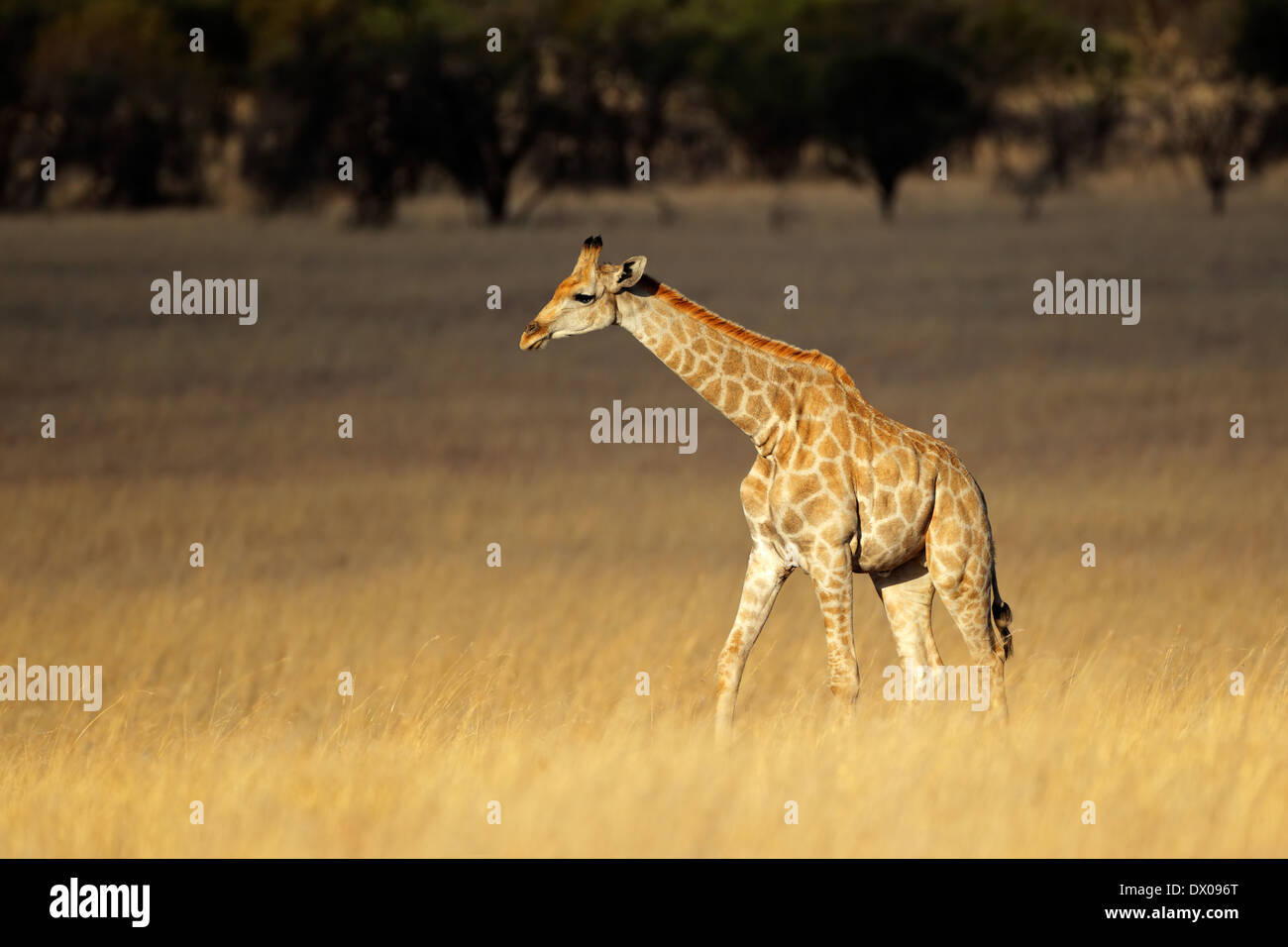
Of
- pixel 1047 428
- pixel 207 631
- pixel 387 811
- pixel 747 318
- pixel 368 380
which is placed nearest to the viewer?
pixel 387 811

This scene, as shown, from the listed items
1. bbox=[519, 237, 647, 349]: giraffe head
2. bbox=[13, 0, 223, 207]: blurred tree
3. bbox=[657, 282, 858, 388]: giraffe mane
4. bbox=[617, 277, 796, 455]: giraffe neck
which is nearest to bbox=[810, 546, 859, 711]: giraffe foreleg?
bbox=[617, 277, 796, 455]: giraffe neck

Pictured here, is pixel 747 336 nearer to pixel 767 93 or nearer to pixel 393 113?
pixel 393 113

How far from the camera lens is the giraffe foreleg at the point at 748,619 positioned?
7543 millimetres

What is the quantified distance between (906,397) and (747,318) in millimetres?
8017

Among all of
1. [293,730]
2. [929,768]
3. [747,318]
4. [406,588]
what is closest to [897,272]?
[747,318]

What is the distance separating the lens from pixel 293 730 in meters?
10.4

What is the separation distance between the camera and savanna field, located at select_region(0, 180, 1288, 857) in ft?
23.0

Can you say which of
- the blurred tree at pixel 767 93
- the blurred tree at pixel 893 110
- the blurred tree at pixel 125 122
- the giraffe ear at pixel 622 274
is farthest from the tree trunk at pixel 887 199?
the giraffe ear at pixel 622 274

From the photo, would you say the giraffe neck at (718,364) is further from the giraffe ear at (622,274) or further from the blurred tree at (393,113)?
the blurred tree at (393,113)

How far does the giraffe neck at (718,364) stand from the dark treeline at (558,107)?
51.3m

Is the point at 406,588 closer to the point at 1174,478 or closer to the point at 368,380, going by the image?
the point at 1174,478

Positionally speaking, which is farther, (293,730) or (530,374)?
(530,374)

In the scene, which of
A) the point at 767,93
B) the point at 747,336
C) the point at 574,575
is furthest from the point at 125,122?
the point at 747,336

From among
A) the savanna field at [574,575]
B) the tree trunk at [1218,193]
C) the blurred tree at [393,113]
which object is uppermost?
the blurred tree at [393,113]
